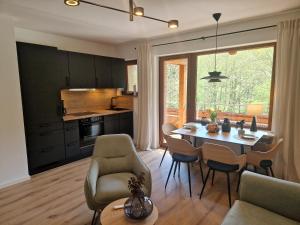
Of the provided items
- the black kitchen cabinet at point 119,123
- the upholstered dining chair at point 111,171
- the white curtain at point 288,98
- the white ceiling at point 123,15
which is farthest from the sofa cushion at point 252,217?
the black kitchen cabinet at point 119,123

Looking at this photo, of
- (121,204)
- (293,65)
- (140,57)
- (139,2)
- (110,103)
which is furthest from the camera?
(110,103)

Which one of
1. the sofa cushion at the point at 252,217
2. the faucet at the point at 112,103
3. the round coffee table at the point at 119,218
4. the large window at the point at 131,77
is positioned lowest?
the sofa cushion at the point at 252,217

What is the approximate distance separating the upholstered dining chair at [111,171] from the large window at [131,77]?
106 inches

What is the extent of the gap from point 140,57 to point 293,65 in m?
2.97

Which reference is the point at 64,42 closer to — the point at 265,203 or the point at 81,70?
the point at 81,70

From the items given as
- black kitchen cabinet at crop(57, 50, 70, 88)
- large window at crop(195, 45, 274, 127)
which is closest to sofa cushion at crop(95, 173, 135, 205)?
black kitchen cabinet at crop(57, 50, 70, 88)

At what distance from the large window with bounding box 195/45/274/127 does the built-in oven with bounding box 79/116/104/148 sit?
2.19m

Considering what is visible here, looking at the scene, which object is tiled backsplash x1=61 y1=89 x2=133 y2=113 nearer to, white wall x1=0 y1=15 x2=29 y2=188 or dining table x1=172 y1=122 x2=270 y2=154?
white wall x1=0 y1=15 x2=29 y2=188

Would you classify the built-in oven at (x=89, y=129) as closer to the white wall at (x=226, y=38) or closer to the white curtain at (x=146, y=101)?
the white curtain at (x=146, y=101)

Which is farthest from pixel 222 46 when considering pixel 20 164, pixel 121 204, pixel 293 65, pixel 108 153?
pixel 20 164

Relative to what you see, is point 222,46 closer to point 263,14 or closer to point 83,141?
point 263,14

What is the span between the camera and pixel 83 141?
4.23 m

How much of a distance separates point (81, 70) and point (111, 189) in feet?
9.72

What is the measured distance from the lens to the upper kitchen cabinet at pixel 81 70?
13.4ft
